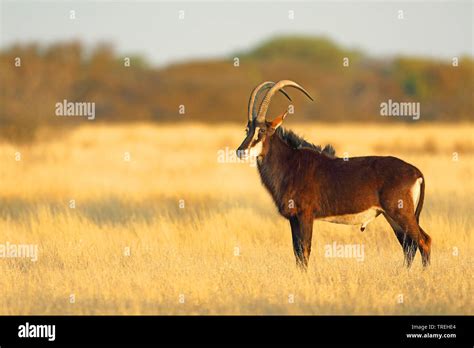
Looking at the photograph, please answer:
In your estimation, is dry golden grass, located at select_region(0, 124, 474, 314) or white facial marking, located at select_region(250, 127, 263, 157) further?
white facial marking, located at select_region(250, 127, 263, 157)

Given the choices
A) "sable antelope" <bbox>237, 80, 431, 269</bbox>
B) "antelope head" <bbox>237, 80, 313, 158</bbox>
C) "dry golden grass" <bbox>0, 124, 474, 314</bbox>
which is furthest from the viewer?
"antelope head" <bbox>237, 80, 313, 158</bbox>

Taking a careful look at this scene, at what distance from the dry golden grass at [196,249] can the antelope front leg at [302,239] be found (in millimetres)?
182

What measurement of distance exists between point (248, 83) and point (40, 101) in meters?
52.2

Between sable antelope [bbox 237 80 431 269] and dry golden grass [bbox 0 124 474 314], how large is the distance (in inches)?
20.8

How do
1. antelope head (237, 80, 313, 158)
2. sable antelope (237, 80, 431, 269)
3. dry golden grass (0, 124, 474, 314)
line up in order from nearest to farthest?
dry golden grass (0, 124, 474, 314) → sable antelope (237, 80, 431, 269) → antelope head (237, 80, 313, 158)

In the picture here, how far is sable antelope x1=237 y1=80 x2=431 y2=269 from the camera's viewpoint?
33.2 ft

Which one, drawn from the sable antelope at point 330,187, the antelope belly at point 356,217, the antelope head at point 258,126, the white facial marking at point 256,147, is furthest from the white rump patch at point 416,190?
the white facial marking at point 256,147

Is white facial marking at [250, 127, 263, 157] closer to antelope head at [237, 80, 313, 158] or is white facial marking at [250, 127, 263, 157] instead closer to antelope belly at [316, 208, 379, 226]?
antelope head at [237, 80, 313, 158]

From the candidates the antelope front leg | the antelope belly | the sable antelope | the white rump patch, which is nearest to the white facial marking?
the sable antelope

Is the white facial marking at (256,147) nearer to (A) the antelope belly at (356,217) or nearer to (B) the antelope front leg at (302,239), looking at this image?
(B) the antelope front leg at (302,239)

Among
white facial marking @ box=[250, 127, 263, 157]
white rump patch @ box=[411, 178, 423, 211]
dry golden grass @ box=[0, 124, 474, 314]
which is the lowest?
dry golden grass @ box=[0, 124, 474, 314]

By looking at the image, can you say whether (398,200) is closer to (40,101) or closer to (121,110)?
(40,101)

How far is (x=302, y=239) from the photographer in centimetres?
1015

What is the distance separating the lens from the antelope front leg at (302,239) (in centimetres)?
1012
